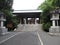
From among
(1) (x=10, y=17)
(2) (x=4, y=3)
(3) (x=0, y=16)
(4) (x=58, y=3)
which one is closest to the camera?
(2) (x=4, y=3)

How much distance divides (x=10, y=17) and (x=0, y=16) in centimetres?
1517

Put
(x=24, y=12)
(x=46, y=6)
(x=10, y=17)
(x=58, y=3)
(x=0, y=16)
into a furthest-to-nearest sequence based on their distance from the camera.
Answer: (x=24, y=12)
(x=10, y=17)
(x=46, y=6)
(x=0, y=16)
(x=58, y=3)

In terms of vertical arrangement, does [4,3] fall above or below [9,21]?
above

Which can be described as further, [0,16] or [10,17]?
[10,17]

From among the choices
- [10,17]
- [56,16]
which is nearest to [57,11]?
[56,16]

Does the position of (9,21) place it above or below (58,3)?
below

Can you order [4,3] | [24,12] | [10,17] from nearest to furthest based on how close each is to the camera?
1. [4,3]
2. [10,17]
3. [24,12]

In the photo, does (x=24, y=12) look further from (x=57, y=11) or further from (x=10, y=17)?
(x=57, y=11)

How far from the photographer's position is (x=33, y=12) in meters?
70.4

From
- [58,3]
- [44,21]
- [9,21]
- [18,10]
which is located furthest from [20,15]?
[58,3]

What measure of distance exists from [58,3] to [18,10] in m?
45.5

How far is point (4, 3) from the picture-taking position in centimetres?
2447

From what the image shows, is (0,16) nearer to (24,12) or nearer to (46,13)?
(46,13)

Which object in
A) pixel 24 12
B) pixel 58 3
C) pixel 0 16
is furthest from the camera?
pixel 24 12
